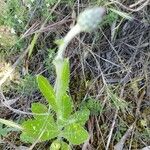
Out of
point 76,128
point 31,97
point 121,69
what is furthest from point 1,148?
point 121,69

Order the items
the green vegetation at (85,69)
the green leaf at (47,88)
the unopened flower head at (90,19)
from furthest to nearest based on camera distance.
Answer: the green vegetation at (85,69)
the green leaf at (47,88)
the unopened flower head at (90,19)

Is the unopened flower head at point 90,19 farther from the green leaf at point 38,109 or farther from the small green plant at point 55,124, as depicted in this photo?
the green leaf at point 38,109

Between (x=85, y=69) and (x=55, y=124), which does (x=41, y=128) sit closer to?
(x=55, y=124)

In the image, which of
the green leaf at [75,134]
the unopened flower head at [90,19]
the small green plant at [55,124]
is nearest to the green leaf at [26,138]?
the small green plant at [55,124]

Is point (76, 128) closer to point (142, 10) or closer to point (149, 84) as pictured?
point (149, 84)

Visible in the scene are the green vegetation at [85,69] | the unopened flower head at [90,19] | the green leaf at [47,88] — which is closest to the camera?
the unopened flower head at [90,19]

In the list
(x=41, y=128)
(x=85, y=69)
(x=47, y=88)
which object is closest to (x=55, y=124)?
(x=41, y=128)
